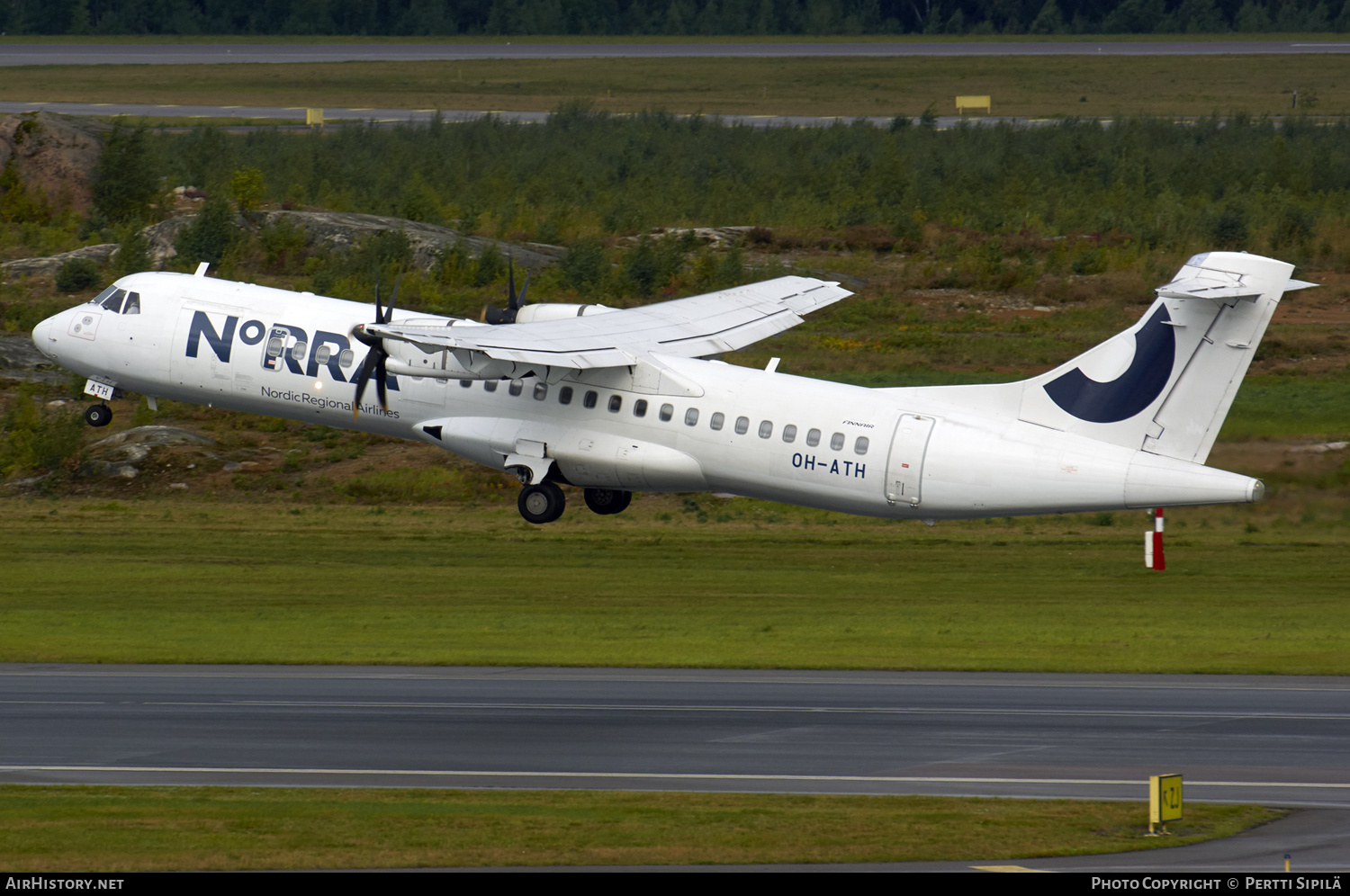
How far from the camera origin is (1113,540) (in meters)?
52.4

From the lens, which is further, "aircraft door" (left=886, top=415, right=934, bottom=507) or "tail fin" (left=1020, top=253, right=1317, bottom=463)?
"aircraft door" (left=886, top=415, right=934, bottom=507)

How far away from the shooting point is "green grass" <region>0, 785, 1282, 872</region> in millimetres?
22688

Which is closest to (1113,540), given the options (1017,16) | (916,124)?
(916,124)

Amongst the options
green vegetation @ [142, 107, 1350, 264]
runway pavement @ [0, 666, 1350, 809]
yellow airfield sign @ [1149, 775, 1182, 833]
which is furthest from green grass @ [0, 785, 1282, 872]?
green vegetation @ [142, 107, 1350, 264]

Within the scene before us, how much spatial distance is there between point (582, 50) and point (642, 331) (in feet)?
307

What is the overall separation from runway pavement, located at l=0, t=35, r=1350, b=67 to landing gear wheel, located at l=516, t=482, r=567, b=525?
88.8 meters

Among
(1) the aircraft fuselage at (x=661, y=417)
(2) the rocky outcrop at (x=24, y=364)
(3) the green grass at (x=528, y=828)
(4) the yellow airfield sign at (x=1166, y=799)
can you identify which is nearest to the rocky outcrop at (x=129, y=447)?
(2) the rocky outcrop at (x=24, y=364)

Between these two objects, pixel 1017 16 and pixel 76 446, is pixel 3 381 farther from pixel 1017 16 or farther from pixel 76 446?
pixel 1017 16

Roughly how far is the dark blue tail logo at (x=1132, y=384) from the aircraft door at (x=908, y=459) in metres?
2.76

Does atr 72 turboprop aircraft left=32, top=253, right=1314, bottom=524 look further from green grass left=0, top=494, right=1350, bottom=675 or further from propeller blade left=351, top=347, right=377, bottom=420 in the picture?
green grass left=0, top=494, right=1350, bottom=675

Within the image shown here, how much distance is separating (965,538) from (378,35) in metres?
97.6

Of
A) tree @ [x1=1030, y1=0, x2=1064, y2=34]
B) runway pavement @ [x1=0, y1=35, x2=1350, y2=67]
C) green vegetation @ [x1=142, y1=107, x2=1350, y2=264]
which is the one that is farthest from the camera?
tree @ [x1=1030, y1=0, x2=1064, y2=34]

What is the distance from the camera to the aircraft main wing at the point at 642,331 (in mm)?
35031

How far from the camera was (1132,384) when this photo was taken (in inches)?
1345
